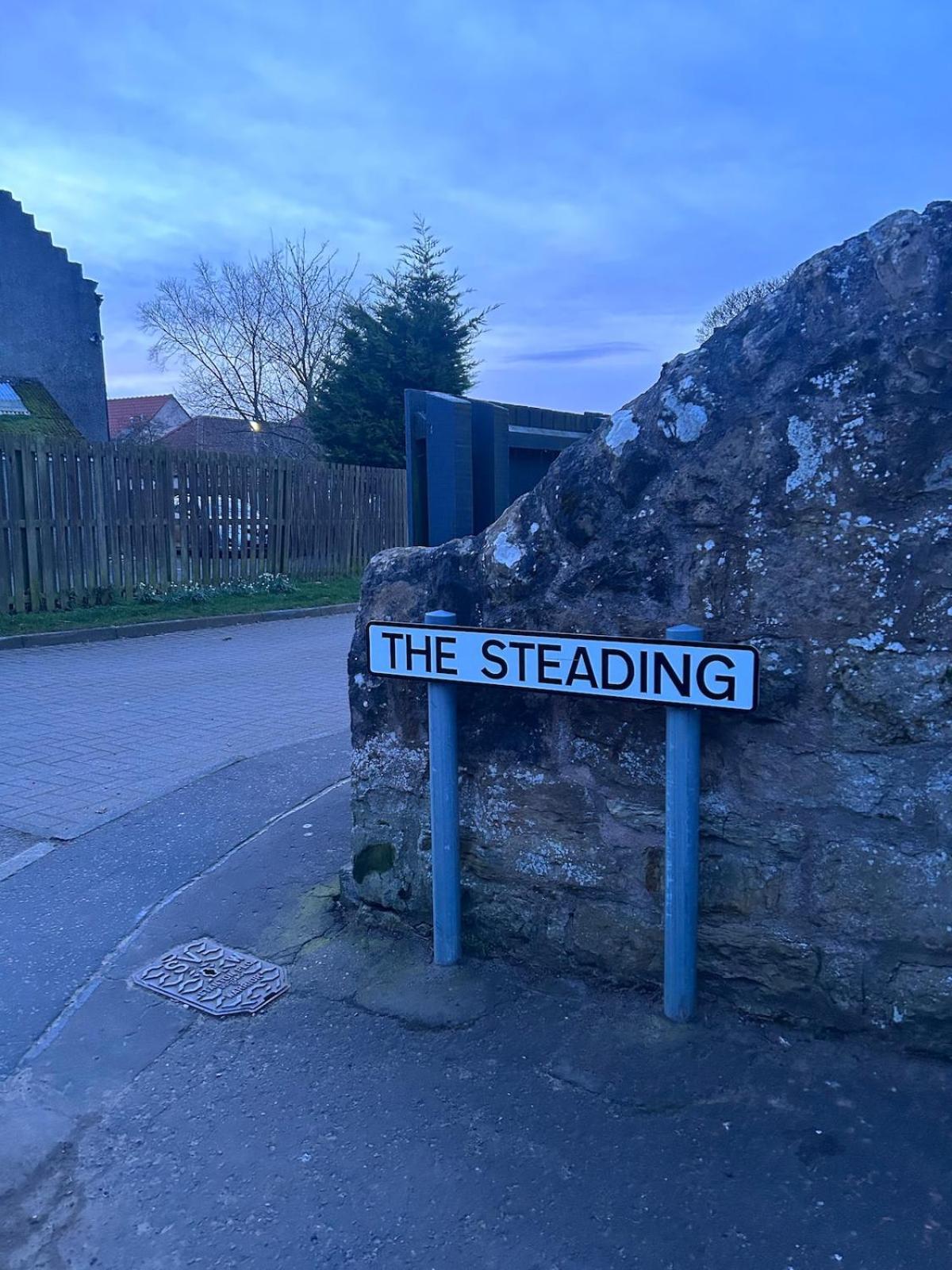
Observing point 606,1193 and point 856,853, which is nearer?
point 606,1193

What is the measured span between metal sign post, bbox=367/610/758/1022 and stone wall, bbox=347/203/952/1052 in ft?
0.39

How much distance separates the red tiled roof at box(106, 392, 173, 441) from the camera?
5006cm

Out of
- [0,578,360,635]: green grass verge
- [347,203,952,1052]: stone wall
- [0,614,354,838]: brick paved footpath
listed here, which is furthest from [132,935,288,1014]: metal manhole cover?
[0,578,360,635]: green grass verge

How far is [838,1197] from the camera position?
233 centimetres

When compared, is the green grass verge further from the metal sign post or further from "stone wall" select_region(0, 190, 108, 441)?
the metal sign post

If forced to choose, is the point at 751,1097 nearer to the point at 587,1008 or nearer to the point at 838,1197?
the point at 838,1197

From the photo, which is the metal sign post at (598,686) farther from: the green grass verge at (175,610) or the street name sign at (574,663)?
the green grass verge at (175,610)

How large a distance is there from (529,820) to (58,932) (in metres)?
2.10

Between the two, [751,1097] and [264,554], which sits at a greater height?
[264,554]

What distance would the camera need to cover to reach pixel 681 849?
9.53 feet

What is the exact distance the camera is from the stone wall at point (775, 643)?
265cm

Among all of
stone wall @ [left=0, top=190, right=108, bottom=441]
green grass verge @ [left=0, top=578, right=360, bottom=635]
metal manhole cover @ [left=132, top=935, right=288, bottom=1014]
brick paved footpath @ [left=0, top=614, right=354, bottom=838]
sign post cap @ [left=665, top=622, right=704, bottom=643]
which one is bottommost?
metal manhole cover @ [left=132, top=935, right=288, bottom=1014]

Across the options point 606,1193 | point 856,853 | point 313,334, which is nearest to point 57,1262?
point 606,1193

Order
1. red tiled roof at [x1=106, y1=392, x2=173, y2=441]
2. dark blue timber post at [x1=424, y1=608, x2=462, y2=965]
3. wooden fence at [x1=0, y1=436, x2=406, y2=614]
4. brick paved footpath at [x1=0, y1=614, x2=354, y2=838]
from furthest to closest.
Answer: red tiled roof at [x1=106, y1=392, x2=173, y2=441]
wooden fence at [x1=0, y1=436, x2=406, y2=614]
brick paved footpath at [x1=0, y1=614, x2=354, y2=838]
dark blue timber post at [x1=424, y1=608, x2=462, y2=965]
